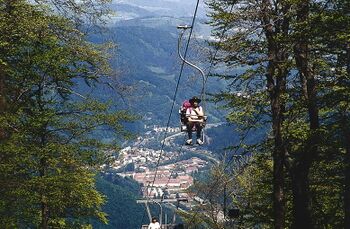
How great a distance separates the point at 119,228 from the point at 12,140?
112525 mm

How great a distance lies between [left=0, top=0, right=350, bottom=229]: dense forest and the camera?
1344 centimetres

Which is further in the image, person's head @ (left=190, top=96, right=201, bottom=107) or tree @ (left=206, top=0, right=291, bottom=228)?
person's head @ (left=190, top=96, right=201, bottom=107)

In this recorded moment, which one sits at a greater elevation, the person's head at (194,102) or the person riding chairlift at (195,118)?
the person's head at (194,102)

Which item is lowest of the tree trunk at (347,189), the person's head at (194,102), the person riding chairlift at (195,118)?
the tree trunk at (347,189)

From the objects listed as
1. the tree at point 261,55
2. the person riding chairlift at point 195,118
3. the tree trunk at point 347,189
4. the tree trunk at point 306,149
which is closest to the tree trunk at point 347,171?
the tree trunk at point 347,189

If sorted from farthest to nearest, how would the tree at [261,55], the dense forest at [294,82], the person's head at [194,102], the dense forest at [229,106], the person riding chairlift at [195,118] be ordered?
1. the person riding chairlift at [195,118]
2. the person's head at [194,102]
3. the dense forest at [229,106]
4. the tree at [261,55]
5. the dense forest at [294,82]

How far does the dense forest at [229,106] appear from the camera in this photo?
44.1 ft

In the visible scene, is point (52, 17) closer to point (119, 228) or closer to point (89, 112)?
point (89, 112)

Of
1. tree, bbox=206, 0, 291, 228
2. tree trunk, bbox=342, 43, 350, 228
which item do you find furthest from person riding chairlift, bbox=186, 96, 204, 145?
tree trunk, bbox=342, 43, 350, 228

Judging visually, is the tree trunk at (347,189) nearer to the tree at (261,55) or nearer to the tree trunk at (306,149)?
the tree trunk at (306,149)

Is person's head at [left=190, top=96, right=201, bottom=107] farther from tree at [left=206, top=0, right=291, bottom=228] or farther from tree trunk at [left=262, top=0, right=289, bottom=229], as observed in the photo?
tree trunk at [left=262, top=0, right=289, bottom=229]

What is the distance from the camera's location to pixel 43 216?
65.2 feet

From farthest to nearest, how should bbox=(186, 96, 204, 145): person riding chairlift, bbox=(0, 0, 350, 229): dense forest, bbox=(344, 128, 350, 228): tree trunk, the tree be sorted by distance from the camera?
1. bbox=(186, 96, 204, 145): person riding chairlift
2. bbox=(0, 0, 350, 229): dense forest
3. bbox=(344, 128, 350, 228): tree trunk
4. the tree

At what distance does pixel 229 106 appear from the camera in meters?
16.7
